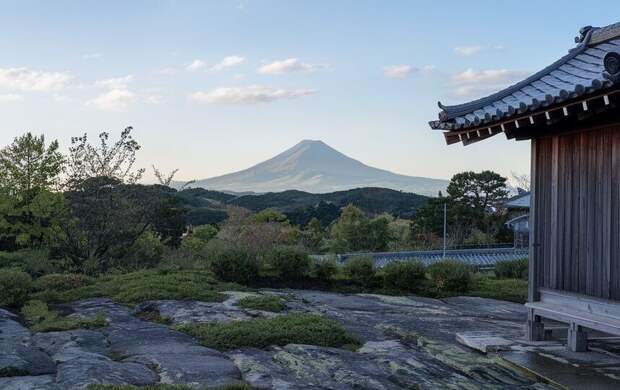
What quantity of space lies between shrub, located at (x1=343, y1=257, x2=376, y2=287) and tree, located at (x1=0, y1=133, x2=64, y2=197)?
24.4 ft

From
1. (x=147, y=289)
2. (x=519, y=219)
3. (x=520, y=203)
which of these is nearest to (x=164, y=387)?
(x=147, y=289)

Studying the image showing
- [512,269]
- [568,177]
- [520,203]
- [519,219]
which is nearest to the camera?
[568,177]

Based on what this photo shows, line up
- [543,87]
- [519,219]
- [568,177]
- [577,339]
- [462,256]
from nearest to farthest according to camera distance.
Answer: [543,87], [577,339], [568,177], [462,256], [519,219]

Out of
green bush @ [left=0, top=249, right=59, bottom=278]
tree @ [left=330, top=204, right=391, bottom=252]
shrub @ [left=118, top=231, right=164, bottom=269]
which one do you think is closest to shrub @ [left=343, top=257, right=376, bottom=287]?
shrub @ [left=118, top=231, right=164, bottom=269]

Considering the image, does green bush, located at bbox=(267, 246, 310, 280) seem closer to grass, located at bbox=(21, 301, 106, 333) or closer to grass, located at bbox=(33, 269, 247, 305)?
grass, located at bbox=(33, 269, 247, 305)

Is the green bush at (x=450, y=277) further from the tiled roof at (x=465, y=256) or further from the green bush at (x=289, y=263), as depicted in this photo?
the tiled roof at (x=465, y=256)

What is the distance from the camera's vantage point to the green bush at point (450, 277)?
12.2 meters

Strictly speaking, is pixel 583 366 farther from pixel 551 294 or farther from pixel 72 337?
pixel 72 337

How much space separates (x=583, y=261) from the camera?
638 cm

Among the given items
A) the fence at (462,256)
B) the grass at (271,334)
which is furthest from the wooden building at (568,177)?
the fence at (462,256)

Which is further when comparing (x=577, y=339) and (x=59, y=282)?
(x=59, y=282)

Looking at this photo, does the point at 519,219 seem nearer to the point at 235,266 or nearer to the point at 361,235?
the point at 361,235

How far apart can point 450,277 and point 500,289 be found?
1.31 metres

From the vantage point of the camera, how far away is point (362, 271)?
41.5 ft
